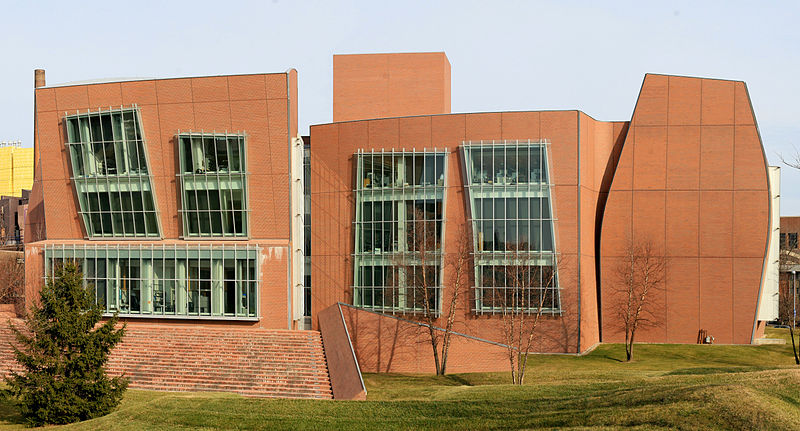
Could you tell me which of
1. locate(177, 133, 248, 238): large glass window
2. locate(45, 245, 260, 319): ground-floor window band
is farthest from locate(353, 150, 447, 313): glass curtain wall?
locate(177, 133, 248, 238): large glass window

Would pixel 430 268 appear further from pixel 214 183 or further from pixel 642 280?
pixel 214 183

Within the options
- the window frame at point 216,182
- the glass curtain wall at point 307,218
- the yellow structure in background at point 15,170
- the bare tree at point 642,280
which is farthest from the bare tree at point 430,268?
the yellow structure in background at point 15,170

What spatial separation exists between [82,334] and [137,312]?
2018cm

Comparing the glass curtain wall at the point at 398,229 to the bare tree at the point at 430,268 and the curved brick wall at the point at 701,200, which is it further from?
the curved brick wall at the point at 701,200

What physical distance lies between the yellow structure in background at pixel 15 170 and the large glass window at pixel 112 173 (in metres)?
114

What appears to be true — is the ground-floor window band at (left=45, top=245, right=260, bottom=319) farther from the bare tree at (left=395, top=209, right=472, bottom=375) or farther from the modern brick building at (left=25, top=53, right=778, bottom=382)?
the bare tree at (left=395, top=209, right=472, bottom=375)

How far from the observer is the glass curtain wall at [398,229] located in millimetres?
46562

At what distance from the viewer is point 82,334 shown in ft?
94.6

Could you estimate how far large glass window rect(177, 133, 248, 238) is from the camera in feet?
154

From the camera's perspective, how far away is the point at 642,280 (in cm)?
4784

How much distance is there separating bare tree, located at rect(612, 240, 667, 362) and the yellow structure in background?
441 feet

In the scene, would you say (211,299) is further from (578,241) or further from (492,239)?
(578,241)

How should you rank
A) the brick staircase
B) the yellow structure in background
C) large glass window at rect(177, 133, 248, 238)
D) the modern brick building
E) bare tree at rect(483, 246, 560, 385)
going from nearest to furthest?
the brick staircase, bare tree at rect(483, 246, 560, 385), the modern brick building, large glass window at rect(177, 133, 248, 238), the yellow structure in background

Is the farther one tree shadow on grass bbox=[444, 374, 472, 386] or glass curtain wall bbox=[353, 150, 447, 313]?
glass curtain wall bbox=[353, 150, 447, 313]
